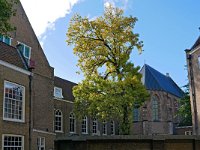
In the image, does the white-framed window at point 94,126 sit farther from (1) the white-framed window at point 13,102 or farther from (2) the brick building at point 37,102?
(1) the white-framed window at point 13,102

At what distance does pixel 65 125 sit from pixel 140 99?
15322 millimetres

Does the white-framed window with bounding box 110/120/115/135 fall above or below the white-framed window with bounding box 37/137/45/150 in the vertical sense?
above

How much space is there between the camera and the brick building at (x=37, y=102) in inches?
755

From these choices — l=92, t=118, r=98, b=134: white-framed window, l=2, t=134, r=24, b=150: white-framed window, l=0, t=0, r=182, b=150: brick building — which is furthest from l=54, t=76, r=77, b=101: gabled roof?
l=2, t=134, r=24, b=150: white-framed window

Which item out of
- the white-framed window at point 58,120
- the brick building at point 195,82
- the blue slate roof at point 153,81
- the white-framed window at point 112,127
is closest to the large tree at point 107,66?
the brick building at point 195,82

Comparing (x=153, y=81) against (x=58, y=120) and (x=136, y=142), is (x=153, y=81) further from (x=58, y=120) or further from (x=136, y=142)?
(x=136, y=142)

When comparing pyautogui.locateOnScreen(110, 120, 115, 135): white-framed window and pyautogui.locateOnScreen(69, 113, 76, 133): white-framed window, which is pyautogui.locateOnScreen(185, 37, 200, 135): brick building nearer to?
pyautogui.locateOnScreen(69, 113, 76, 133): white-framed window

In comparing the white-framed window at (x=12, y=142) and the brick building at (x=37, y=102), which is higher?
the brick building at (x=37, y=102)

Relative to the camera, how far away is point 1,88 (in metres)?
18.5

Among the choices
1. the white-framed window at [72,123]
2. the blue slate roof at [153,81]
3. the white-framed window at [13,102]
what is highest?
the blue slate roof at [153,81]

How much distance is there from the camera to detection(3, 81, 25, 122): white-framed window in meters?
19.0

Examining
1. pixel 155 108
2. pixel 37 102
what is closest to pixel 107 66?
pixel 37 102

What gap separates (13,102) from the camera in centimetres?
1950

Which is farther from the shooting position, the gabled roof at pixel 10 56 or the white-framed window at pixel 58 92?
the white-framed window at pixel 58 92
